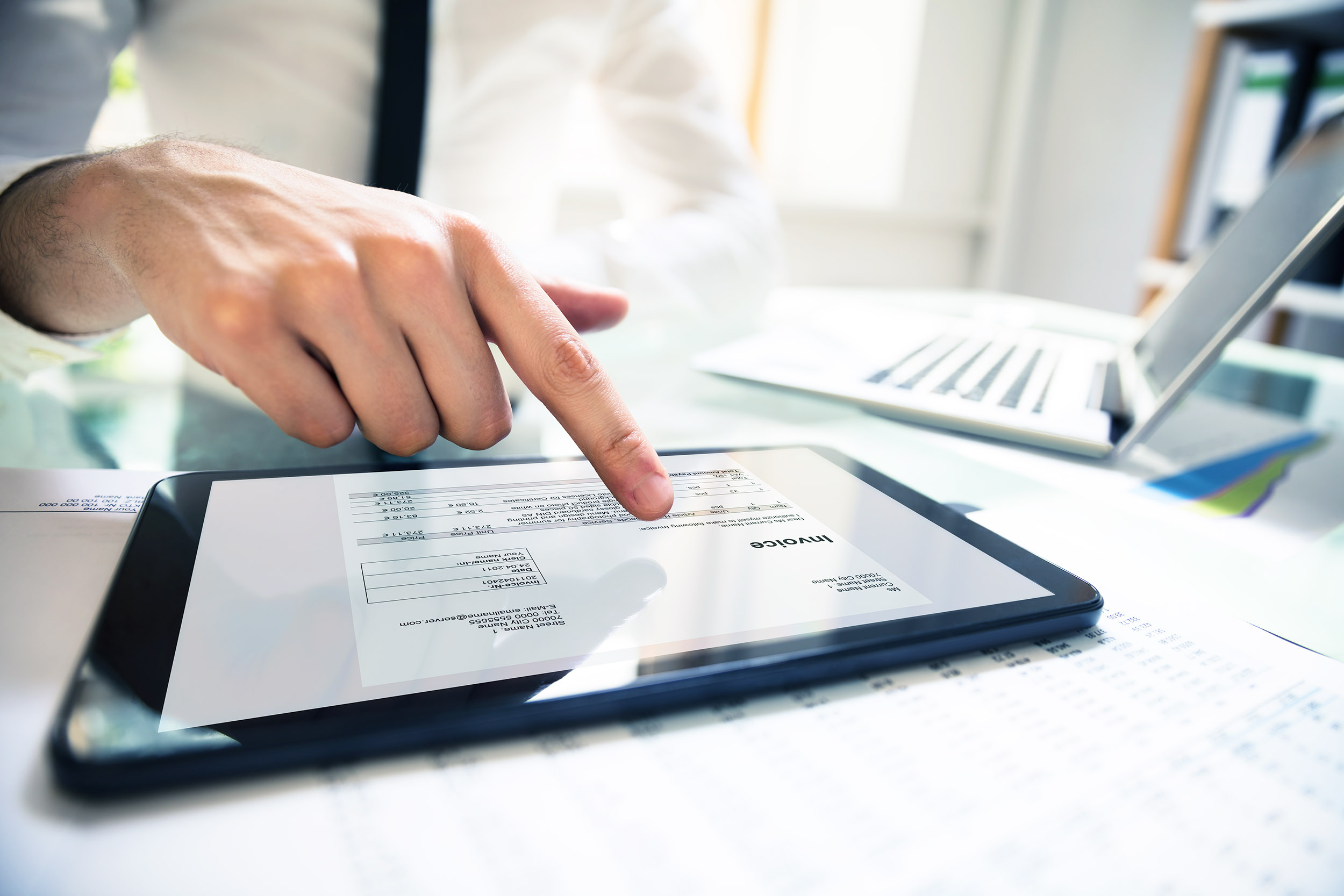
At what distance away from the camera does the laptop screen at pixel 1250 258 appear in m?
0.41

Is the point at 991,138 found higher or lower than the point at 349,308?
higher

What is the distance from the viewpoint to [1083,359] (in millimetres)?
647

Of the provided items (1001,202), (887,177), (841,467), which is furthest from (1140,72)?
(841,467)

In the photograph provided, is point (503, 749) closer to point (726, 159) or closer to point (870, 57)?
point (726, 159)

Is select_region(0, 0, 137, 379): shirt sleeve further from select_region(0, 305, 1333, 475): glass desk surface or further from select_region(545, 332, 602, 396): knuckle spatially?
select_region(545, 332, 602, 396): knuckle

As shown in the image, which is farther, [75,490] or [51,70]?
[51,70]

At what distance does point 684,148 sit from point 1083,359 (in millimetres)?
519

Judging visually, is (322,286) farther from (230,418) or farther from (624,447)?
(230,418)

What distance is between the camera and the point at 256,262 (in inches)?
9.9

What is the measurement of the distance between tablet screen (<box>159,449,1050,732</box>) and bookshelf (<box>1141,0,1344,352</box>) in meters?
1.55

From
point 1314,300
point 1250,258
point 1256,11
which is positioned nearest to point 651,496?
point 1250,258

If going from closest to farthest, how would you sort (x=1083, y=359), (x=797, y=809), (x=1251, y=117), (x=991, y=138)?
(x=797, y=809) → (x=1083, y=359) → (x=1251, y=117) → (x=991, y=138)

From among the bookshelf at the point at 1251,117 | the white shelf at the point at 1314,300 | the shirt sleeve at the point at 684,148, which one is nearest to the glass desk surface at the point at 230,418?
the shirt sleeve at the point at 684,148

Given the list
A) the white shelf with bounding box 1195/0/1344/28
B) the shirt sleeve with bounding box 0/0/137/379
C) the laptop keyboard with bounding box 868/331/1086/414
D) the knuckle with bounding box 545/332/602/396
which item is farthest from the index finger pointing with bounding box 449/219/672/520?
the white shelf with bounding box 1195/0/1344/28
